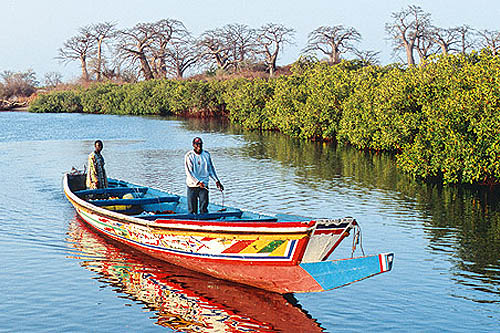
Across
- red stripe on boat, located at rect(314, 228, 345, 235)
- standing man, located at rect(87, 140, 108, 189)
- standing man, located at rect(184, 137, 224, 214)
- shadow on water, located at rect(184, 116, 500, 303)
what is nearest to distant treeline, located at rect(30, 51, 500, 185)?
shadow on water, located at rect(184, 116, 500, 303)

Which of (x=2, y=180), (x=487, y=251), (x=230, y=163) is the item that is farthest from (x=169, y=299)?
(x=230, y=163)

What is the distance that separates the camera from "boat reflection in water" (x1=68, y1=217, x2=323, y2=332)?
9453 mm

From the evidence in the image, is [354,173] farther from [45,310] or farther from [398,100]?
[45,310]

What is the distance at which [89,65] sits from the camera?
4001 inches

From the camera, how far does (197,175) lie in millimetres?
12844

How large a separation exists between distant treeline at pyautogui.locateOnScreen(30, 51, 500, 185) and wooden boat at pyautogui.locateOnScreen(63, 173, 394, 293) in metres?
11.2

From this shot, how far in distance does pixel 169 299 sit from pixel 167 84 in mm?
65458

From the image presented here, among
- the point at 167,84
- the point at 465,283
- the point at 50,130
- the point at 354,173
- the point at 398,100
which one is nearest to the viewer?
the point at 465,283

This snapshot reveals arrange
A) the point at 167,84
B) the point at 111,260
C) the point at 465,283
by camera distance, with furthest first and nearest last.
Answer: the point at 167,84
the point at 111,260
the point at 465,283

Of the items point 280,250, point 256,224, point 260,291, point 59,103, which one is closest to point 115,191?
point 260,291

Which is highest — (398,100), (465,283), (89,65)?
(89,65)

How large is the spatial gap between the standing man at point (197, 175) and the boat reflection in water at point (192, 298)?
1476 millimetres

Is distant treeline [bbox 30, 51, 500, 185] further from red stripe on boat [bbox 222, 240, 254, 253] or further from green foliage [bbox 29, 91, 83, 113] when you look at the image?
green foliage [bbox 29, 91, 83, 113]

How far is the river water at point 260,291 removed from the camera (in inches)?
376
